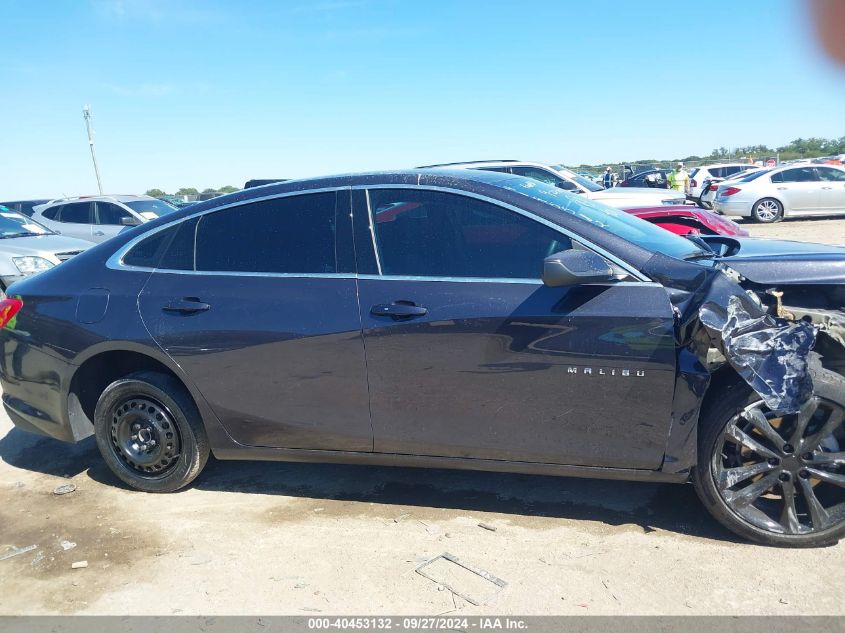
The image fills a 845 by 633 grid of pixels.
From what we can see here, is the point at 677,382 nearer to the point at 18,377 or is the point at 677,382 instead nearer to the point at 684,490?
the point at 684,490

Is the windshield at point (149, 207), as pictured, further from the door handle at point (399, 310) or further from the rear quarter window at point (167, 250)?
the door handle at point (399, 310)

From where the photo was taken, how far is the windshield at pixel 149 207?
15016 mm

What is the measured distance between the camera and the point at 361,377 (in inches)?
136

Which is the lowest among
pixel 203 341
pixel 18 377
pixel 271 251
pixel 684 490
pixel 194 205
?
pixel 684 490

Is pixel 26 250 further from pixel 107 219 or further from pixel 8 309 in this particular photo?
Result: pixel 8 309

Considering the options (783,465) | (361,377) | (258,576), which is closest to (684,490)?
(783,465)

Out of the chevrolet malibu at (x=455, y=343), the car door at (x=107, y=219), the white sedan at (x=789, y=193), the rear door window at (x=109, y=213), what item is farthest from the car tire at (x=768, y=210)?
the chevrolet malibu at (x=455, y=343)

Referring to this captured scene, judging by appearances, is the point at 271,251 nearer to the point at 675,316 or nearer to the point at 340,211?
the point at 340,211

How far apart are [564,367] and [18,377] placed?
3404mm

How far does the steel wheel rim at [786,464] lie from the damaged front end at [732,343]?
187mm
